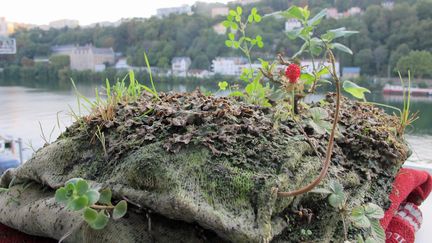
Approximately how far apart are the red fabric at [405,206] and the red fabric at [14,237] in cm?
61

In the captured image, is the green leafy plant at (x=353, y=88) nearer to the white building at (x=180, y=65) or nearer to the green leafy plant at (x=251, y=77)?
the green leafy plant at (x=251, y=77)

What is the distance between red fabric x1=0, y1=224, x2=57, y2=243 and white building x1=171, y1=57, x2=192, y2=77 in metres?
1.57

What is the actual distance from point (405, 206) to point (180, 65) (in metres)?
1.78

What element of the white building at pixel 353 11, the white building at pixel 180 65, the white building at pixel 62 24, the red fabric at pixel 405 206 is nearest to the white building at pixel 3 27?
the white building at pixel 62 24

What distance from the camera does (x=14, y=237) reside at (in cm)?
66

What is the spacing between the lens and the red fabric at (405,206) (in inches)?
31.9

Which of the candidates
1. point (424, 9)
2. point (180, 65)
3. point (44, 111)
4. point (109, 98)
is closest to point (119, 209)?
point (109, 98)

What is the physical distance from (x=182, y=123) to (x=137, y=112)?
12 centimetres

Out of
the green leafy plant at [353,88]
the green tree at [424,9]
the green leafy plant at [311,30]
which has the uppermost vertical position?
A: the green tree at [424,9]

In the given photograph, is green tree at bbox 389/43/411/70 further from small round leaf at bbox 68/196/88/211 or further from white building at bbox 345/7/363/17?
small round leaf at bbox 68/196/88/211

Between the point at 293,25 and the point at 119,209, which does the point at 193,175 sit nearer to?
the point at 119,209

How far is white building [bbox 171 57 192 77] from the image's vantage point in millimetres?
2288

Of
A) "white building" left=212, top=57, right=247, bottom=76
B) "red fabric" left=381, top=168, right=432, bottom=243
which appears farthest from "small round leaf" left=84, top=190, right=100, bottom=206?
"white building" left=212, top=57, right=247, bottom=76

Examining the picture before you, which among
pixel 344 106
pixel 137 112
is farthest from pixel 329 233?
pixel 344 106
